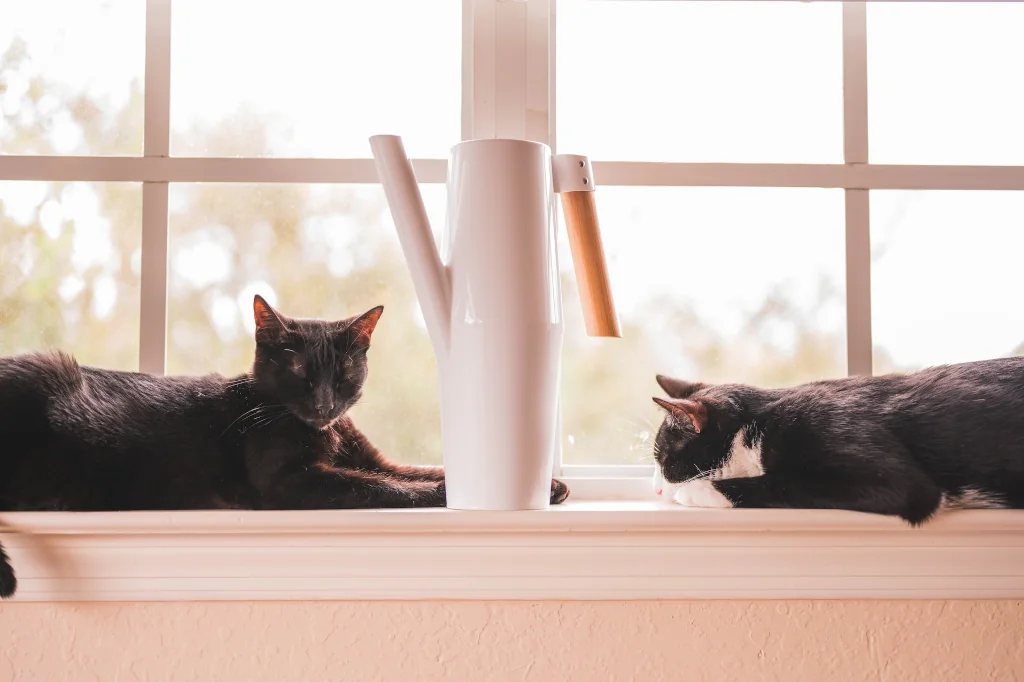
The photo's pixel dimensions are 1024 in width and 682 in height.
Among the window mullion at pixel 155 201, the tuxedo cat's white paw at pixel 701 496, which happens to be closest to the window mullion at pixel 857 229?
the tuxedo cat's white paw at pixel 701 496

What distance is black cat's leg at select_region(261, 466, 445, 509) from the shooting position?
82cm

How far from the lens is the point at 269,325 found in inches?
35.4

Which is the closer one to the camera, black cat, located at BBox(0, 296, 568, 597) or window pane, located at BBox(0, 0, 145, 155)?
black cat, located at BBox(0, 296, 568, 597)

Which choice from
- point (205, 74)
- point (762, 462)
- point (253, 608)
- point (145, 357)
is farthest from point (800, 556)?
point (205, 74)

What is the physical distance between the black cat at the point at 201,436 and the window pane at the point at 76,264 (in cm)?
15

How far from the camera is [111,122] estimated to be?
1048 millimetres

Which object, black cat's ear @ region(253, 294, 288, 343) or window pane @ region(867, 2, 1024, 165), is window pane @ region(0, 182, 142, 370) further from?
window pane @ region(867, 2, 1024, 165)

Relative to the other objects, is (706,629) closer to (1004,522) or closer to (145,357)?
(1004,522)

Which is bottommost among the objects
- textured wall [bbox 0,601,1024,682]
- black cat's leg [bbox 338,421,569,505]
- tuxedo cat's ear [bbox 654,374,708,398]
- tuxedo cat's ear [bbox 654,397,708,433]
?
textured wall [bbox 0,601,1024,682]

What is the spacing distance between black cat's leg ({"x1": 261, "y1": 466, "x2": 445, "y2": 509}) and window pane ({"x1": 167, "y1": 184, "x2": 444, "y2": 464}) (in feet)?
0.62

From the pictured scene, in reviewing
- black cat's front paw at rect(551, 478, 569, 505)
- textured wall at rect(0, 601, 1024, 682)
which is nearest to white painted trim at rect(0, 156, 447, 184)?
black cat's front paw at rect(551, 478, 569, 505)

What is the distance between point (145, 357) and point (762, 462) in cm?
81

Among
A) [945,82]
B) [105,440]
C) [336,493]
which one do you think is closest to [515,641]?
[336,493]

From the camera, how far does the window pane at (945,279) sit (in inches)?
42.1
